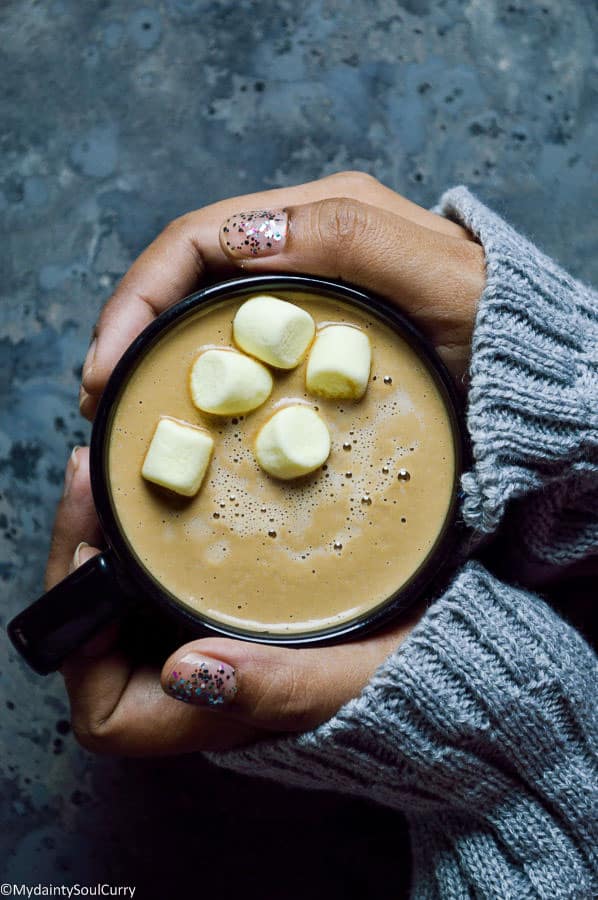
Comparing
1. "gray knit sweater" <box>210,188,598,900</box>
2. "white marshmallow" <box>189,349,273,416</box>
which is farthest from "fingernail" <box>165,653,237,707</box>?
"white marshmallow" <box>189,349,273,416</box>

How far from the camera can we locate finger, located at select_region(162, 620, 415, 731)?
0.80 metres

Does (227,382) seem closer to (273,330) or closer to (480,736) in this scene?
(273,330)

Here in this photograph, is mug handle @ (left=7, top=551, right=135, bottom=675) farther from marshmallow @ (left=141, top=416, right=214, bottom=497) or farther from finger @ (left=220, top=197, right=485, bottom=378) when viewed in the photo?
finger @ (left=220, top=197, right=485, bottom=378)

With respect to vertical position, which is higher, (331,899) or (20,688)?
(20,688)

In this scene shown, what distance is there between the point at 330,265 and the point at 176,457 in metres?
0.24

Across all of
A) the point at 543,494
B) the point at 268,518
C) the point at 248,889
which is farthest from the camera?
the point at 248,889

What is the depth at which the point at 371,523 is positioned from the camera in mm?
842

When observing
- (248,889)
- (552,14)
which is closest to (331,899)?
(248,889)

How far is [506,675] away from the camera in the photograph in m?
0.90

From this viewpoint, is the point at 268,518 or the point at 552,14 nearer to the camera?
the point at 268,518

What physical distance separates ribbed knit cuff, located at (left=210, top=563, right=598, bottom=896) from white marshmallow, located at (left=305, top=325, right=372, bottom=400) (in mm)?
227

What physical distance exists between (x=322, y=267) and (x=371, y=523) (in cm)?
25

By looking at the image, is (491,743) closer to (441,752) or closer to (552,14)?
(441,752)

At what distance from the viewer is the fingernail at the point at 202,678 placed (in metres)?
0.80
